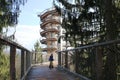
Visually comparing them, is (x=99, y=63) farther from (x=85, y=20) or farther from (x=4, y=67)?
(x=85, y=20)

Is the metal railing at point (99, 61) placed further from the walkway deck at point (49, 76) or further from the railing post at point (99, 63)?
the walkway deck at point (49, 76)

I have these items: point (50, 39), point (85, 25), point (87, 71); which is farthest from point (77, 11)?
point (50, 39)

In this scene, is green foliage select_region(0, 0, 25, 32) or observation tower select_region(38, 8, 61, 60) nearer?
green foliage select_region(0, 0, 25, 32)

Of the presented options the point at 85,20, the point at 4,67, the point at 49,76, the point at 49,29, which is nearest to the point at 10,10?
the point at 49,76

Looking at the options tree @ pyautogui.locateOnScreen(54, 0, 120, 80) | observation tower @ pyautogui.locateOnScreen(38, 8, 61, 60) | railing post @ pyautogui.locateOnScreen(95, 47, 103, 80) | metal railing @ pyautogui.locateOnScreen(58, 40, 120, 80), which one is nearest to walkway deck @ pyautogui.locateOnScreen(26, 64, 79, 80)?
metal railing @ pyautogui.locateOnScreen(58, 40, 120, 80)

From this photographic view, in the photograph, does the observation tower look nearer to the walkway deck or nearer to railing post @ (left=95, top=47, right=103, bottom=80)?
the walkway deck

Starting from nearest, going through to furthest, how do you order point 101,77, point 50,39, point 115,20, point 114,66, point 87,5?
point 114,66 < point 101,77 < point 115,20 < point 87,5 < point 50,39

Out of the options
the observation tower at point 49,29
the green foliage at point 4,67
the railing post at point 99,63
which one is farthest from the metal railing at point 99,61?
the observation tower at point 49,29

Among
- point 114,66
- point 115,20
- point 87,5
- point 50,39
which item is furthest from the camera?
point 50,39

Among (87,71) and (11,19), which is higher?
(11,19)

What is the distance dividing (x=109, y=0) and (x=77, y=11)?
336 inches

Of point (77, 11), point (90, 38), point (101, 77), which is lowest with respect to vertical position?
point (101, 77)

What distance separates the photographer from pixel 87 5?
24109 millimetres

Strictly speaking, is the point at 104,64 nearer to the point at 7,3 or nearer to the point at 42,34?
the point at 7,3
